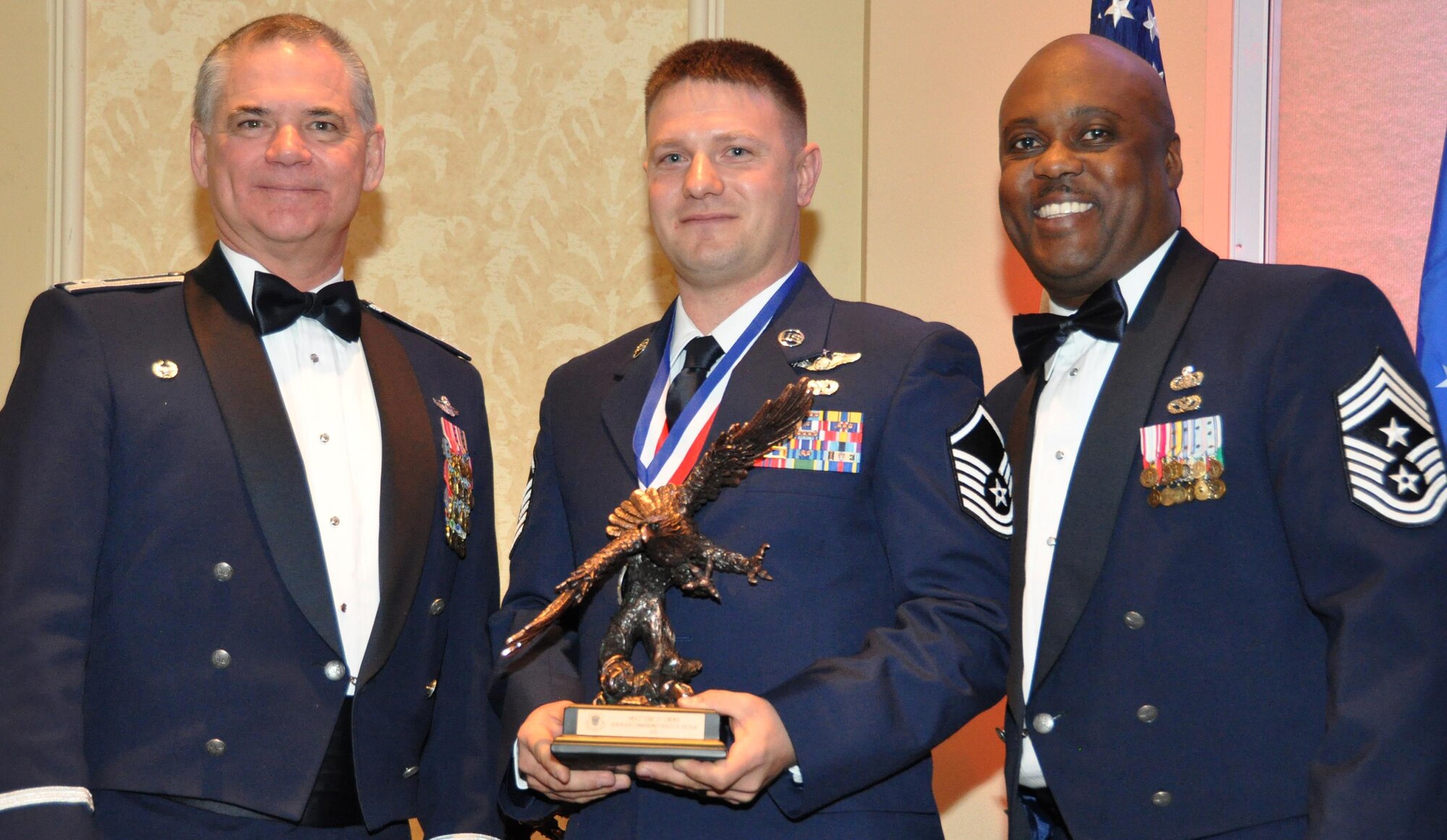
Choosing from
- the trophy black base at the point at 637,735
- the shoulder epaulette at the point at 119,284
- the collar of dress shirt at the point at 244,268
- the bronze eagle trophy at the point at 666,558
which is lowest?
the trophy black base at the point at 637,735

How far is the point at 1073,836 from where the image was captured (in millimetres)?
2357

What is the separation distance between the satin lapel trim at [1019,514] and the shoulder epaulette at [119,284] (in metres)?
1.62

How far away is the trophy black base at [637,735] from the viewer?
211cm

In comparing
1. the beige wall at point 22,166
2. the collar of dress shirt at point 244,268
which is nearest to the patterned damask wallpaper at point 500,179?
the beige wall at point 22,166

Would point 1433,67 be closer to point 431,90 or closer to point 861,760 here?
point 861,760

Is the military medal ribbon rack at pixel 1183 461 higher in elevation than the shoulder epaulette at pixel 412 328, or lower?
lower

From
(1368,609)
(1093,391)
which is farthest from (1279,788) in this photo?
(1093,391)

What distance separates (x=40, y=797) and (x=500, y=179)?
2569 millimetres

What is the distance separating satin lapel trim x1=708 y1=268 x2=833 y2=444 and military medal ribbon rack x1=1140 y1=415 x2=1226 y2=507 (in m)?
0.53

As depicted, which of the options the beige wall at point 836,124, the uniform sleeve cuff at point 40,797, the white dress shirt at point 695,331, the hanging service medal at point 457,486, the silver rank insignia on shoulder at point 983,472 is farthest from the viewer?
the beige wall at point 836,124

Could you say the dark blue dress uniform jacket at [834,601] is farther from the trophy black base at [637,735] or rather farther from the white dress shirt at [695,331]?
the trophy black base at [637,735]

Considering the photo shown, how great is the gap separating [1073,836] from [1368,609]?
60 centimetres

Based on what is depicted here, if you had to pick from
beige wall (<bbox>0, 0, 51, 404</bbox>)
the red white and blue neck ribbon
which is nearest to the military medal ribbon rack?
the red white and blue neck ribbon

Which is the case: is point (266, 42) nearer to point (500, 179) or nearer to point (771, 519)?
point (771, 519)
